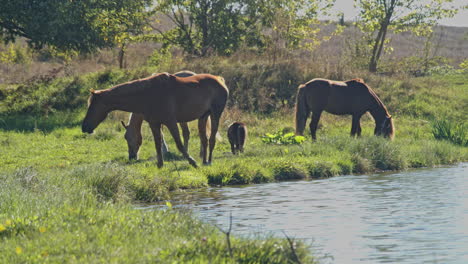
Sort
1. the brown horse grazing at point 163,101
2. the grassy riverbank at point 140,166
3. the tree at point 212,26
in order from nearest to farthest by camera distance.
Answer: the grassy riverbank at point 140,166, the brown horse grazing at point 163,101, the tree at point 212,26

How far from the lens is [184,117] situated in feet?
49.3

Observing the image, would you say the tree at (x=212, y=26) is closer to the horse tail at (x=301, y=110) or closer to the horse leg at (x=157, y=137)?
the horse tail at (x=301, y=110)

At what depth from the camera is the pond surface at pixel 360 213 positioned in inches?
306

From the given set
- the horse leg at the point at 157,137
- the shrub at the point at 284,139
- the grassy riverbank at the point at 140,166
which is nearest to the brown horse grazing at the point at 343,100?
the grassy riverbank at the point at 140,166

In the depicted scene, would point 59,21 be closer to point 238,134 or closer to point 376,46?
point 238,134

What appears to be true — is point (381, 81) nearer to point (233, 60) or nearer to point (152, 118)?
point (233, 60)

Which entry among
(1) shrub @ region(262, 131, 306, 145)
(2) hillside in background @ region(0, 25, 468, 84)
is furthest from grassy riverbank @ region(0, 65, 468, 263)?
(2) hillside in background @ region(0, 25, 468, 84)

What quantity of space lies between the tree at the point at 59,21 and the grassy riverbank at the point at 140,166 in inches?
63.4

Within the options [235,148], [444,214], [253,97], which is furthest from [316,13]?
[444,214]

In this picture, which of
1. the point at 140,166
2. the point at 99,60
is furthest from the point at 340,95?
the point at 99,60

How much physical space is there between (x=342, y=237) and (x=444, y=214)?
91.1 inches

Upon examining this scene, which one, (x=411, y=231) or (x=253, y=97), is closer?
(x=411, y=231)

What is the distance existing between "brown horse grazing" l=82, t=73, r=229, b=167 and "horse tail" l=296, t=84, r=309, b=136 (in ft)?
15.1

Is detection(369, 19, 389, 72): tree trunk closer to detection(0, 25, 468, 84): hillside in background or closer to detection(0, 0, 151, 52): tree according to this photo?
detection(0, 25, 468, 84): hillside in background
